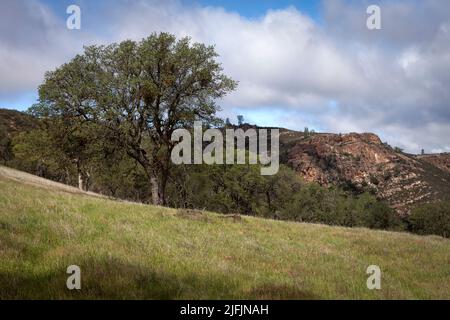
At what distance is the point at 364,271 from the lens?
12.9 metres

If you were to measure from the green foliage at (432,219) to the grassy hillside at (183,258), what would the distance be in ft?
272

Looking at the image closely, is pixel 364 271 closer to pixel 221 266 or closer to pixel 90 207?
pixel 221 266

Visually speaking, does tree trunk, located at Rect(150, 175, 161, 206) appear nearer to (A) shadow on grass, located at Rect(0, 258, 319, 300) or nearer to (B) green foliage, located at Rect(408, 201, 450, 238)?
(A) shadow on grass, located at Rect(0, 258, 319, 300)

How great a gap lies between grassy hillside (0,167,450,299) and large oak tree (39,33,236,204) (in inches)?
615

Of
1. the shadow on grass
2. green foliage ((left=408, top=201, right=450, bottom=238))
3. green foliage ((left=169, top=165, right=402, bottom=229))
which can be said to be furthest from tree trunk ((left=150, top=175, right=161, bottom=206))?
green foliage ((left=408, top=201, right=450, bottom=238))

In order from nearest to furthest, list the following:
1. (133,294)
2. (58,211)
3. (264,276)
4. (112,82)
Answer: (133,294) < (264,276) < (58,211) < (112,82)

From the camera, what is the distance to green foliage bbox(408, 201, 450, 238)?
309ft

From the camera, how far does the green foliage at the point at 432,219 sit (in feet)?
309

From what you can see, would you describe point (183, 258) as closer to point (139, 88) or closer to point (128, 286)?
point (128, 286)

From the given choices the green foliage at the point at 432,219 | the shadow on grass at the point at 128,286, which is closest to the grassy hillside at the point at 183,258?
the shadow on grass at the point at 128,286

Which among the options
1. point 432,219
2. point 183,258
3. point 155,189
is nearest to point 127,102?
point 155,189

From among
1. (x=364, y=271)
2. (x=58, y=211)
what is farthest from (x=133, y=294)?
(x=58, y=211)

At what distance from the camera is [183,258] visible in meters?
12.1
